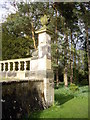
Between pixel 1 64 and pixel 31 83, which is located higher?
pixel 1 64

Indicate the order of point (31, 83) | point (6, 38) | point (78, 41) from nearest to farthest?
point (31, 83)
point (6, 38)
point (78, 41)

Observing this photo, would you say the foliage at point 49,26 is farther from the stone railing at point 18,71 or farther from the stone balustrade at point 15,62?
the stone railing at point 18,71

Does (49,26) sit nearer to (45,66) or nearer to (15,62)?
(15,62)

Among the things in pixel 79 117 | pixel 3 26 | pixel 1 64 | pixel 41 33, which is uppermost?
pixel 3 26

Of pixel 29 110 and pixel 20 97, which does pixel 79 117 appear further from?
pixel 20 97

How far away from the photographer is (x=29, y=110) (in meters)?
4.43

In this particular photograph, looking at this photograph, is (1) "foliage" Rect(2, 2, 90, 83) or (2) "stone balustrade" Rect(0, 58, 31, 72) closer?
(2) "stone balustrade" Rect(0, 58, 31, 72)

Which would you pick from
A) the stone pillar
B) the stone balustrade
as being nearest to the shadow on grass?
the stone pillar

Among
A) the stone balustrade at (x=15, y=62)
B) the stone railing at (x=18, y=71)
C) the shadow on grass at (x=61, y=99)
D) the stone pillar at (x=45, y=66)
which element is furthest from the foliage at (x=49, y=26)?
the stone pillar at (x=45, y=66)

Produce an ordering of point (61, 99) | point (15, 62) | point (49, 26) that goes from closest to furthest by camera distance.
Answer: point (15, 62) < point (61, 99) < point (49, 26)

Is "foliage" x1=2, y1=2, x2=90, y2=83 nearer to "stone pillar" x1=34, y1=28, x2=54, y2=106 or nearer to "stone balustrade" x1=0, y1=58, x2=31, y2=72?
"stone balustrade" x1=0, y1=58, x2=31, y2=72

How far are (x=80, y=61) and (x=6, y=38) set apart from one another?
10592mm

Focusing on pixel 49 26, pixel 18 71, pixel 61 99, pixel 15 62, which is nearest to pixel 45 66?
pixel 18 71

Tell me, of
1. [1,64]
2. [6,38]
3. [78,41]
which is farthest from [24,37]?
[1,64]
